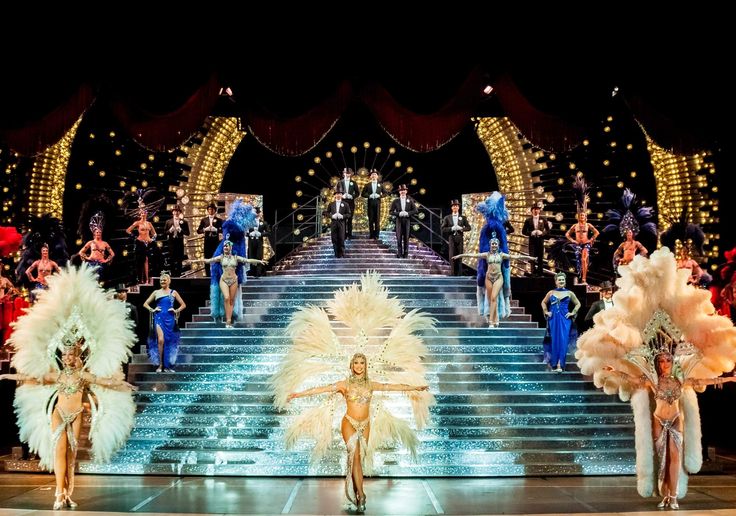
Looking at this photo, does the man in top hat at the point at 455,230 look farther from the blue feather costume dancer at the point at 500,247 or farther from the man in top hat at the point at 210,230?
the man in top hat at the point at 210,230

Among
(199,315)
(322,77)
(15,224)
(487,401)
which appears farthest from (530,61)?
(15,224)

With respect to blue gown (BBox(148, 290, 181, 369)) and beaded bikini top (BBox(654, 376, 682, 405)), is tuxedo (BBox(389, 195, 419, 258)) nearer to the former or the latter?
blue gown (BBox(148, 290, 181, 369))

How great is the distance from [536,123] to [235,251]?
200 inches

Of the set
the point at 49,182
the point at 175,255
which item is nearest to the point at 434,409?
the point at 175,255

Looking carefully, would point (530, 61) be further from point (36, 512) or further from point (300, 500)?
point (36, 512)

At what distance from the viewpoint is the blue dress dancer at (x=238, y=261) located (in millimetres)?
12477

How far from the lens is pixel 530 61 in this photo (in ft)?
42.1

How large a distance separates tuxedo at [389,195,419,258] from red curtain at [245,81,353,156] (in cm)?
304

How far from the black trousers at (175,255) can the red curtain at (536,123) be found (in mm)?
6280

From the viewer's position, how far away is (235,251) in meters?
13.4

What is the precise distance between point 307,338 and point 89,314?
2.01 meters

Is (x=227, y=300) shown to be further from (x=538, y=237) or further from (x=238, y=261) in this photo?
(x=538, y=237)

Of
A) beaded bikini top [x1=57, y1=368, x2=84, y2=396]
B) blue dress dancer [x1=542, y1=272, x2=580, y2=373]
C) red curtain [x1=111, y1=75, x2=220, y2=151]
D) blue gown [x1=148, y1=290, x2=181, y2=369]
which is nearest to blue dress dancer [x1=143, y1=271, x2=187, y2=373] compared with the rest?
blue gown [x1=148, y1=290, x2=181, y2=369]

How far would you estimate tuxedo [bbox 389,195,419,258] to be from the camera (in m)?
16.0
